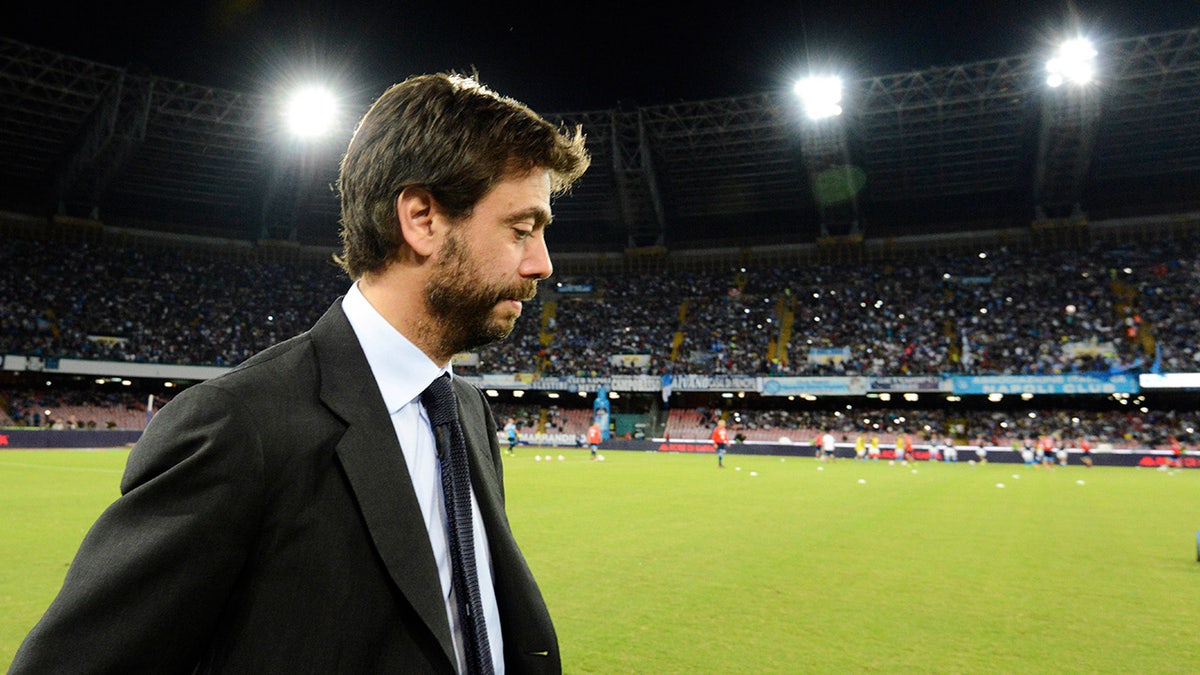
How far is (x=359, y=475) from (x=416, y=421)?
25cm

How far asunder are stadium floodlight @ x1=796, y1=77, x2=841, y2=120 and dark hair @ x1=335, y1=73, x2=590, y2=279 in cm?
3723

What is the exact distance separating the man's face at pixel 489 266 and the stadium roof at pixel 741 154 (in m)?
38.8

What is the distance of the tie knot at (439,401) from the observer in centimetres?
162

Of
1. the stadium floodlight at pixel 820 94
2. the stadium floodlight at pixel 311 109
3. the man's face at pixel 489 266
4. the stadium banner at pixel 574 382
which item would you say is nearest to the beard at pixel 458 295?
the man's face at pixel 489 266

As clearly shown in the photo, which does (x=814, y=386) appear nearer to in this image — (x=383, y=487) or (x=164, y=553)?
(x=383, y=487)

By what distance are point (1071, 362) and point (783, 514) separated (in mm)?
35567

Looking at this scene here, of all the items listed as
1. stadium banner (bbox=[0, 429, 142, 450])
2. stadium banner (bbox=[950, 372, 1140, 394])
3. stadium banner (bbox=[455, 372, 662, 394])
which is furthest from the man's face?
stadium banner (bbox=[455, 372, 662, 394])

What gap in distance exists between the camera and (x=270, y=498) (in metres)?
1.26

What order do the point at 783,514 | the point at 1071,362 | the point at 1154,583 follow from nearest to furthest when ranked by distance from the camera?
the point at 1154,583 < the point at 783,514 < the point at 1071,362

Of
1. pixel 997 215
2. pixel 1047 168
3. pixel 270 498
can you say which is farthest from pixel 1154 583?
pixel 997 215

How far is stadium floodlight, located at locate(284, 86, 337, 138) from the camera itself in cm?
3622

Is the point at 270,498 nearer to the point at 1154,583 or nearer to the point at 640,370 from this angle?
the point at 1154,583

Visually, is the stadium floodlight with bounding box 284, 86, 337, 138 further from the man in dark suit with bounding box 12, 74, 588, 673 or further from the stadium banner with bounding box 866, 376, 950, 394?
the man in dark suit with bounding box 12, 74, 588, 673

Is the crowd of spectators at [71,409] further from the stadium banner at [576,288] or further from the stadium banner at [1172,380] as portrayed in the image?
the stadium banner at [1172,380]
